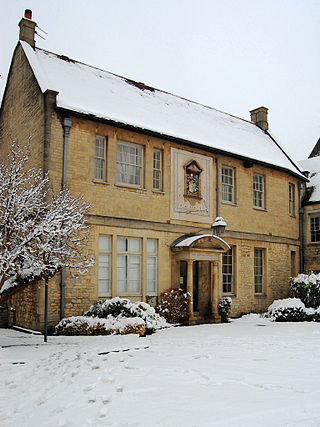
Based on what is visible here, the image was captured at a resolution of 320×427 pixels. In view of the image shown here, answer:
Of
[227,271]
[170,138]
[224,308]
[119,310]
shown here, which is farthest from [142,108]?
[224,308]

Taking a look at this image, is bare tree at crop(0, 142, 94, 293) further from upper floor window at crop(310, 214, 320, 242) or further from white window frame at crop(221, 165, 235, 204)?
upper floor window at crop(310, 214, 320, 242)

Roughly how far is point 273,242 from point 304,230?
2922 millimetres

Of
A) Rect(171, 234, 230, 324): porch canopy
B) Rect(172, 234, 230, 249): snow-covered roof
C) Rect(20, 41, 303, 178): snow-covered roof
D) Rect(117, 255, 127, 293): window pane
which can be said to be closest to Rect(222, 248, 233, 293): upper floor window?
Rect(171, 234, 230, 324): porch canopy

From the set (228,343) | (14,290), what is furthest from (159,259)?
(14,290)

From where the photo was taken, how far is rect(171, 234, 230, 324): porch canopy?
16184mm

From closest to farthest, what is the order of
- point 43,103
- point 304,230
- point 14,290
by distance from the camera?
point 14,290 < point 43,103 < point 304,230

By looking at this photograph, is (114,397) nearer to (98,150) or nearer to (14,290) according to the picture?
(14,290)

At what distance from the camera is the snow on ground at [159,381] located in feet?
17.9

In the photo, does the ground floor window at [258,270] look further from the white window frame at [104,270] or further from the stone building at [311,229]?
the white window frame at [104,270]

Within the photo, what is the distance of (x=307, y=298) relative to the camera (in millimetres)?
17828

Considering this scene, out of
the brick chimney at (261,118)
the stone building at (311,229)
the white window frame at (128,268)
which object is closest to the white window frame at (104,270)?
the white window frame at (128,268)

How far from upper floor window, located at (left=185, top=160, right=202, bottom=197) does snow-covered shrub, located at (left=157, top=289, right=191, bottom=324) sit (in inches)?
151

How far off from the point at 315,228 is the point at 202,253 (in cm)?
850

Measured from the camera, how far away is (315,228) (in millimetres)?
22516
